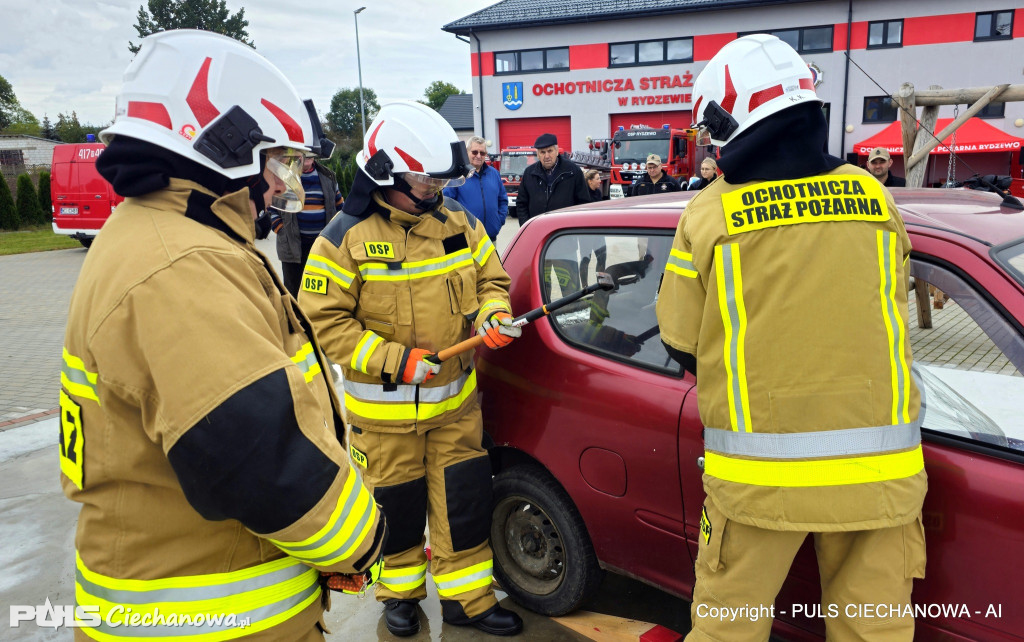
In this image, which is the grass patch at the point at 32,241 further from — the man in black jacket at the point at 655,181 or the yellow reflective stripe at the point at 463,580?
the yellow reflective stripe at the point at 463,580

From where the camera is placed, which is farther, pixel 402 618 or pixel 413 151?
pixel 402 618

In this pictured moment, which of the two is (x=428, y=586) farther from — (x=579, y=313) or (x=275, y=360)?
(x=275, y=360)

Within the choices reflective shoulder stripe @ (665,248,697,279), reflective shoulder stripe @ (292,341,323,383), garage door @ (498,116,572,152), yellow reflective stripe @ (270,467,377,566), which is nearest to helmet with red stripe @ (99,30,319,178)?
reflective shoulder stripe @ (292,341,323,383)

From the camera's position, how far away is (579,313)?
9.00ft

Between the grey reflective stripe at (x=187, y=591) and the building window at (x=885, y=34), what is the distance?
3173 cm

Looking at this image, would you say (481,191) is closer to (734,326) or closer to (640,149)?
(734,326)

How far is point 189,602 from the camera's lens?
1.40 metres

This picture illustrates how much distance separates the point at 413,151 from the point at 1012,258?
1.94 m

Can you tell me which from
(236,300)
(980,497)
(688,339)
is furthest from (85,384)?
(980,497)

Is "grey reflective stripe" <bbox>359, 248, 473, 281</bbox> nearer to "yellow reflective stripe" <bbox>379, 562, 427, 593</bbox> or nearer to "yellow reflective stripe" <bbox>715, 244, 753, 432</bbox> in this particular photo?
"yellow reflective stripe" <bbox>379, 562, 427, 593</bbox>

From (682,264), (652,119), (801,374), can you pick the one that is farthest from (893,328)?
(652,119)

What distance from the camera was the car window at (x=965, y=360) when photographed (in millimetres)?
1815

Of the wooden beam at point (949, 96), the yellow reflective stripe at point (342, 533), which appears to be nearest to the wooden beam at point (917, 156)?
the wooden beam at point (949, 96)

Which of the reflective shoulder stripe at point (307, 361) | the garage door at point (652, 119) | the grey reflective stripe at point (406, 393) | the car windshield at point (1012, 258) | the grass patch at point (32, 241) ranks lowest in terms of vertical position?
the grass patch at point (32, 241)
